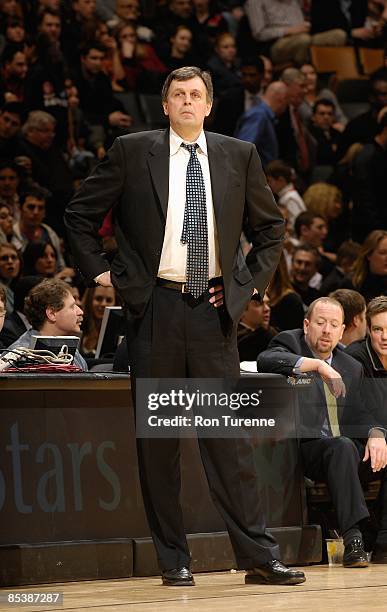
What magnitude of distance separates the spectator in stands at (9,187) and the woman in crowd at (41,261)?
2.47 feet

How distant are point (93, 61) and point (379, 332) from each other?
5.68 meters

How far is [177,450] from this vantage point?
14.6 ft

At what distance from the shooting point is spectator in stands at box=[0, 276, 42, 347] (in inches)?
266

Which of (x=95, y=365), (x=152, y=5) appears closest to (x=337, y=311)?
(x=95, y=365)

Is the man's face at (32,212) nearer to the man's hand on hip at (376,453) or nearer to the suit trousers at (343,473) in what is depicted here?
the suit trousers at (343,473)

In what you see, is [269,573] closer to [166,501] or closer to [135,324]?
[166,501]

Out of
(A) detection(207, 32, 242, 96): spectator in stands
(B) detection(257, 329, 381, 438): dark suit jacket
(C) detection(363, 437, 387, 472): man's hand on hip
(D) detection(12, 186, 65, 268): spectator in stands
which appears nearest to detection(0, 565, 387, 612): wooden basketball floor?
(C) detection(363, 437, 387, 472): man's hand on hip

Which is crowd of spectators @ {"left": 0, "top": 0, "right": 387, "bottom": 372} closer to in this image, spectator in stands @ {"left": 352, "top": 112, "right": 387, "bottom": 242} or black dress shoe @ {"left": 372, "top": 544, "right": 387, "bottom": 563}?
spectator in stands @ {"left": 352, "top": 112, "right": 387, "bottom": 242}

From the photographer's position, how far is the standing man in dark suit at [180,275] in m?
4.36

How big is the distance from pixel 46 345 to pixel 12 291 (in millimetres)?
2734

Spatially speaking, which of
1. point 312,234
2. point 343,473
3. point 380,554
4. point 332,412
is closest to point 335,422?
point 332,412

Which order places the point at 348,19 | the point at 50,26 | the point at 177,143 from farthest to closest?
the point at 348,19, the point at 50,26, the point at 177,143

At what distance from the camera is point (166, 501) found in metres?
4.42

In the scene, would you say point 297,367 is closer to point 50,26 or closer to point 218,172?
point 218,172
